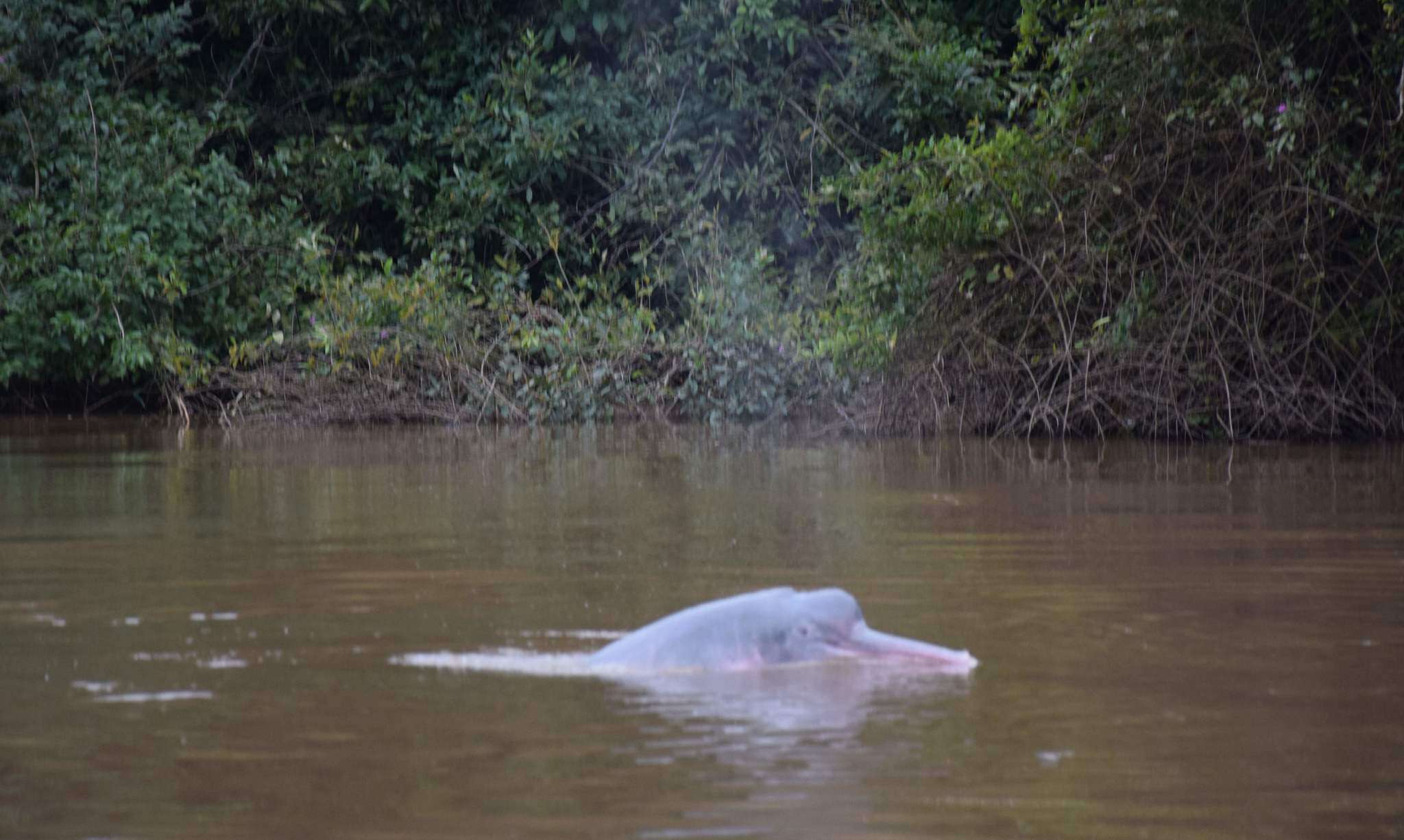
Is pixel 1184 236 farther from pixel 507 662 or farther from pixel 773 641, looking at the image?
pixel 507 662

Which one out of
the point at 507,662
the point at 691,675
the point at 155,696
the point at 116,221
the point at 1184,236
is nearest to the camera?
the point at 155,696

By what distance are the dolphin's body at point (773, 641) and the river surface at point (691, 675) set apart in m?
0.05

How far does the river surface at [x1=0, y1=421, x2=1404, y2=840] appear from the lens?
2215 mm

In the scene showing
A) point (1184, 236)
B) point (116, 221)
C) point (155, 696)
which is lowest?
point (155, 696)

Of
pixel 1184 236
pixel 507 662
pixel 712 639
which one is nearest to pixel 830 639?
pixel 712 639

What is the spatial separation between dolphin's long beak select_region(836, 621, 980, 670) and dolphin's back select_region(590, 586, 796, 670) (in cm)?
12

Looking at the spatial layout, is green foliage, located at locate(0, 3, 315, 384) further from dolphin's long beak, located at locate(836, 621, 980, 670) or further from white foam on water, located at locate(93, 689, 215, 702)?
dolphin's long beak, located at locate(836, 621, 980, 670)

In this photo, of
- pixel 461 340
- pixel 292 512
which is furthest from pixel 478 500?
pixel 461 340

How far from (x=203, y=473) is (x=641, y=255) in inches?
251

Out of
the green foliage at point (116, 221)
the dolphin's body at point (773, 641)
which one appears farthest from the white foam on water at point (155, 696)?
the green foliage at point (116, 221)

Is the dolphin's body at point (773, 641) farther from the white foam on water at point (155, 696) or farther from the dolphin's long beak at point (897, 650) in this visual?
the white foam on water at point (155, 696)

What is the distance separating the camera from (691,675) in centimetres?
293

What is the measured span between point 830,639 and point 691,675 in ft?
0.81

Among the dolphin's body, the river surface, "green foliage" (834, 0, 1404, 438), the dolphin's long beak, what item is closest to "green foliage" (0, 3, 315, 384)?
"green foliage" (834, 0, 1404, 438)
